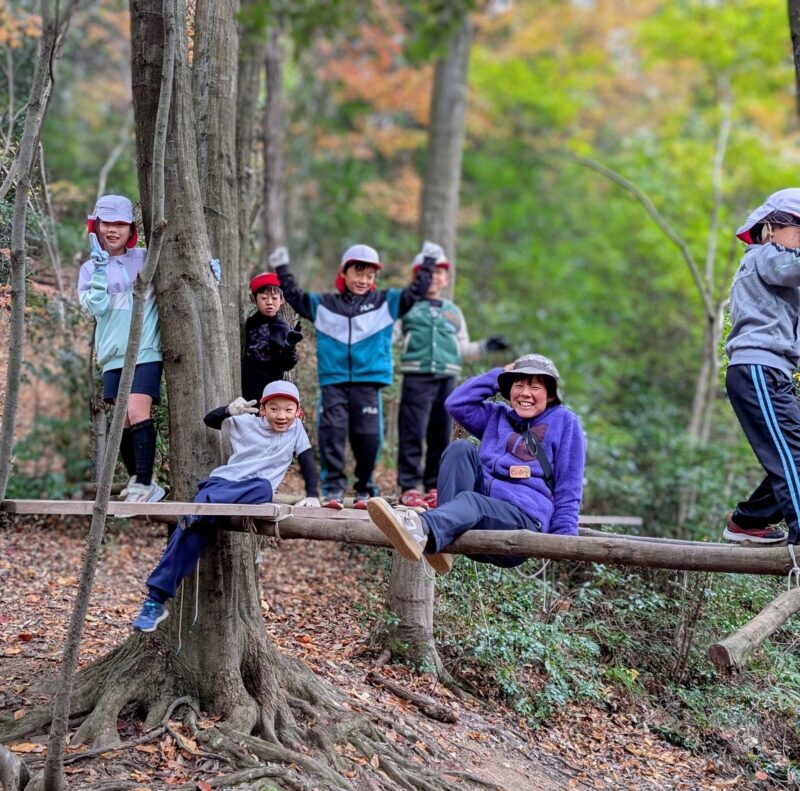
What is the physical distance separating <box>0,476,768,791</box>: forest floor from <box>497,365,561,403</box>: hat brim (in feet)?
7.36

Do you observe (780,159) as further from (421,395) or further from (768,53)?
(421,395)

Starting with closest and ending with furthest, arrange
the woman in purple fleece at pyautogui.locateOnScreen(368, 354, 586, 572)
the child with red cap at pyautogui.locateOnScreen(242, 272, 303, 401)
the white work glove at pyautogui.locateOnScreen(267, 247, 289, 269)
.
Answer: the woman in purple fleece at pyautogui.locateOnScreen(368, 354, 586, 572)
the child with red cap at pyautogui.locateOnScreen(242, 272, 303, 401)
the white work glove at pyautogui.locateOnScreen(267, 247, 289, 269)

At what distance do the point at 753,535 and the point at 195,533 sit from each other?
117 inches

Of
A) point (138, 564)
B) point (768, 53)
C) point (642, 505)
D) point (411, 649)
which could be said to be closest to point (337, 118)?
point (768, 53)

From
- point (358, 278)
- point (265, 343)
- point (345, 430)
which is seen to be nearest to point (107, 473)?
point (265, 343)

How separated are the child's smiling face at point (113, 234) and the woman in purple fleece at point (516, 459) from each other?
7.42 feet

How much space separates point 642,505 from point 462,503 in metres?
6.53

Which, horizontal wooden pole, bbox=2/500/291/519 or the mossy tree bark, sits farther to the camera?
the mossy tree bark

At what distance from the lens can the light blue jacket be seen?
5.61 metres

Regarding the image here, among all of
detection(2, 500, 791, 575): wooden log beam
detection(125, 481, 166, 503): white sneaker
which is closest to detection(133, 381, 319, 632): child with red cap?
detection(2, 500, 791, 575): wooden log beam

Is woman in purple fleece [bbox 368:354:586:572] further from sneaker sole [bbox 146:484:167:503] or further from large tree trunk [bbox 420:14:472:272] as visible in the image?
large tree trunk [bbox 420:14:472:272]

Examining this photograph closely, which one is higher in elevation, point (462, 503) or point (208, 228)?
point (208, 228)

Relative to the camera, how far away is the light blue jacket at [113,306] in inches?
221

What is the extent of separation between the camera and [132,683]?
5305 millimetres
